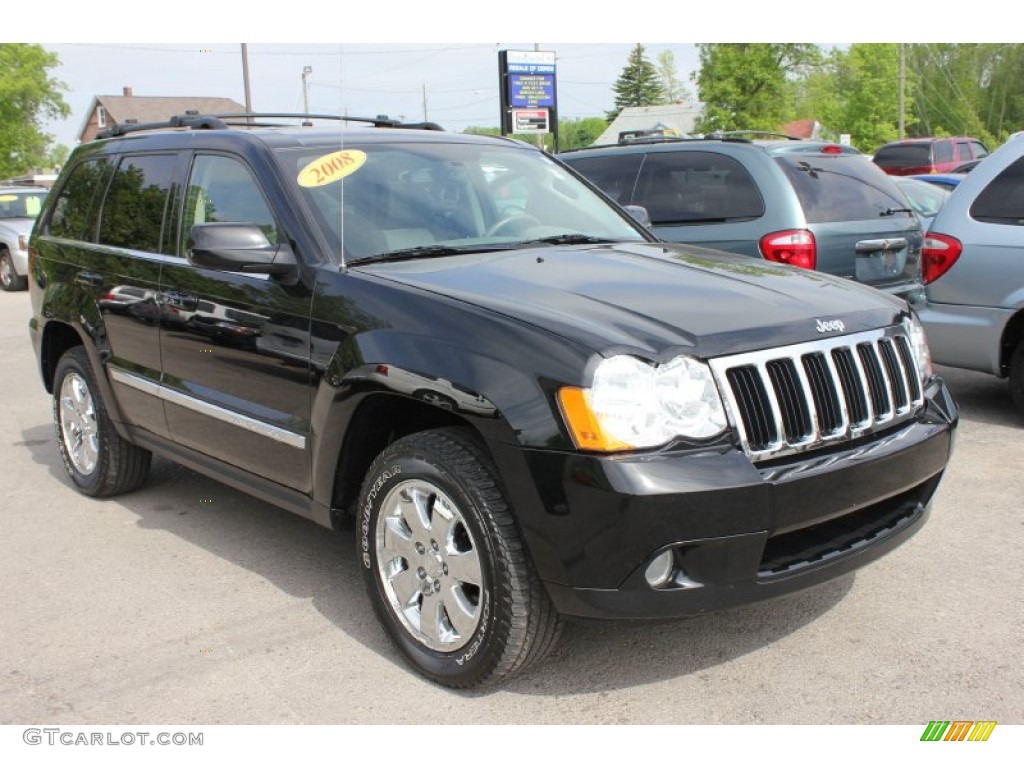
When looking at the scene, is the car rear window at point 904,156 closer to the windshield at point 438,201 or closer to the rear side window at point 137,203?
the windshield at point 438,201

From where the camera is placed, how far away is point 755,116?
51.4 m

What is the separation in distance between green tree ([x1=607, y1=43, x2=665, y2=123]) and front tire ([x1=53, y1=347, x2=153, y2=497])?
101255mm

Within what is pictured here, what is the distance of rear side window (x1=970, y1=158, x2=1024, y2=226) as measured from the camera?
6.32m

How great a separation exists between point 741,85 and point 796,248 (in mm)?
47176

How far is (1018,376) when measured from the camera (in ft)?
21.1

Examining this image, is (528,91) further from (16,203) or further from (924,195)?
(924,195)

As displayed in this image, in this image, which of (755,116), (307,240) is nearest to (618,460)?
(307,240)

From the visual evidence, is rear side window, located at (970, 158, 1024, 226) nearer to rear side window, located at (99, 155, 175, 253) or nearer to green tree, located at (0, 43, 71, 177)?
rear side window, located at (99, 155, 175, 253)

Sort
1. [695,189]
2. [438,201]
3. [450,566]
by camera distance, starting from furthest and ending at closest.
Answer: [695,189]
[438,201]
[450,566]

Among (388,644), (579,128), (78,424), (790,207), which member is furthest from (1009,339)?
(579,128)

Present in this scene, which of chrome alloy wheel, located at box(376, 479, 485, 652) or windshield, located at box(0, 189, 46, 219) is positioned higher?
windshield, located at box(0, 189, 46, 219)
